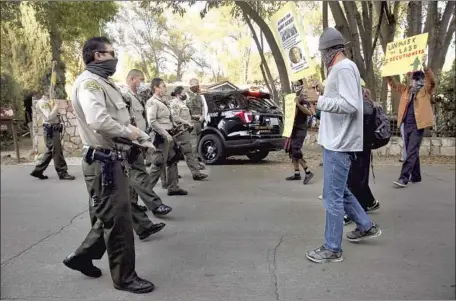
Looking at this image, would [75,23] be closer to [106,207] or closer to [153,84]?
[153,84]

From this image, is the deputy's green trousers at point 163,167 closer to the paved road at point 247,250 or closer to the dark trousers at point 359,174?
the paved road at point 247,250

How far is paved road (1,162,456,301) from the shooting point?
3.04m

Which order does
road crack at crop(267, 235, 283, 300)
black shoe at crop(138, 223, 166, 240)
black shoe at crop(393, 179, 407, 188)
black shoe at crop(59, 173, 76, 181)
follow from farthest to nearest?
black shoe at crop(59, 173, 76, 181), black shoe at crop(393, 179, 407, 188), black shoe at crop(138, 223, 166, 240), road crack at crop(267, 235, 283, 300)

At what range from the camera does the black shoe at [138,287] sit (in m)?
2.99

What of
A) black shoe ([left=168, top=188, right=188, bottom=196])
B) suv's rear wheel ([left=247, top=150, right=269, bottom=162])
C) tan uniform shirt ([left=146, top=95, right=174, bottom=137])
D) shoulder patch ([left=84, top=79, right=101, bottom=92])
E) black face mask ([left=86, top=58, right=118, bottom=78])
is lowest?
black shoe ([left=168, top=188, right=188, bottom=196])

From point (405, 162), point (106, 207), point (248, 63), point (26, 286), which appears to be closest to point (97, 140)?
point (106, 207)

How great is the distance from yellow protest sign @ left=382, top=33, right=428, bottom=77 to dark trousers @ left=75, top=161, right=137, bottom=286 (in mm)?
3531

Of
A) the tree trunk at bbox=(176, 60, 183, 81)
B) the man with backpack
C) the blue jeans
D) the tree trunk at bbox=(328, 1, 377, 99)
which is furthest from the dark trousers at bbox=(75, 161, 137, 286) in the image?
the tree trunk at bbox=(176, 60, 183, 81)

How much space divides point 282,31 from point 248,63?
15.9 meters

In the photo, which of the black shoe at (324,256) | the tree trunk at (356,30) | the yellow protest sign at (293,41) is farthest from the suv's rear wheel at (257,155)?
the black shoe at (324,256)

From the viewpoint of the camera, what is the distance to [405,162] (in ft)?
20.8

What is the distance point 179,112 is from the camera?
284 inches

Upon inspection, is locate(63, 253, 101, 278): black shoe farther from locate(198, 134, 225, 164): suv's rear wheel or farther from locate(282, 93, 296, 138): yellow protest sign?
locate(198, 134, 225, 164): suv's rear wheel

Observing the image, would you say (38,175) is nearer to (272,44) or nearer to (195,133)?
(195,133)
